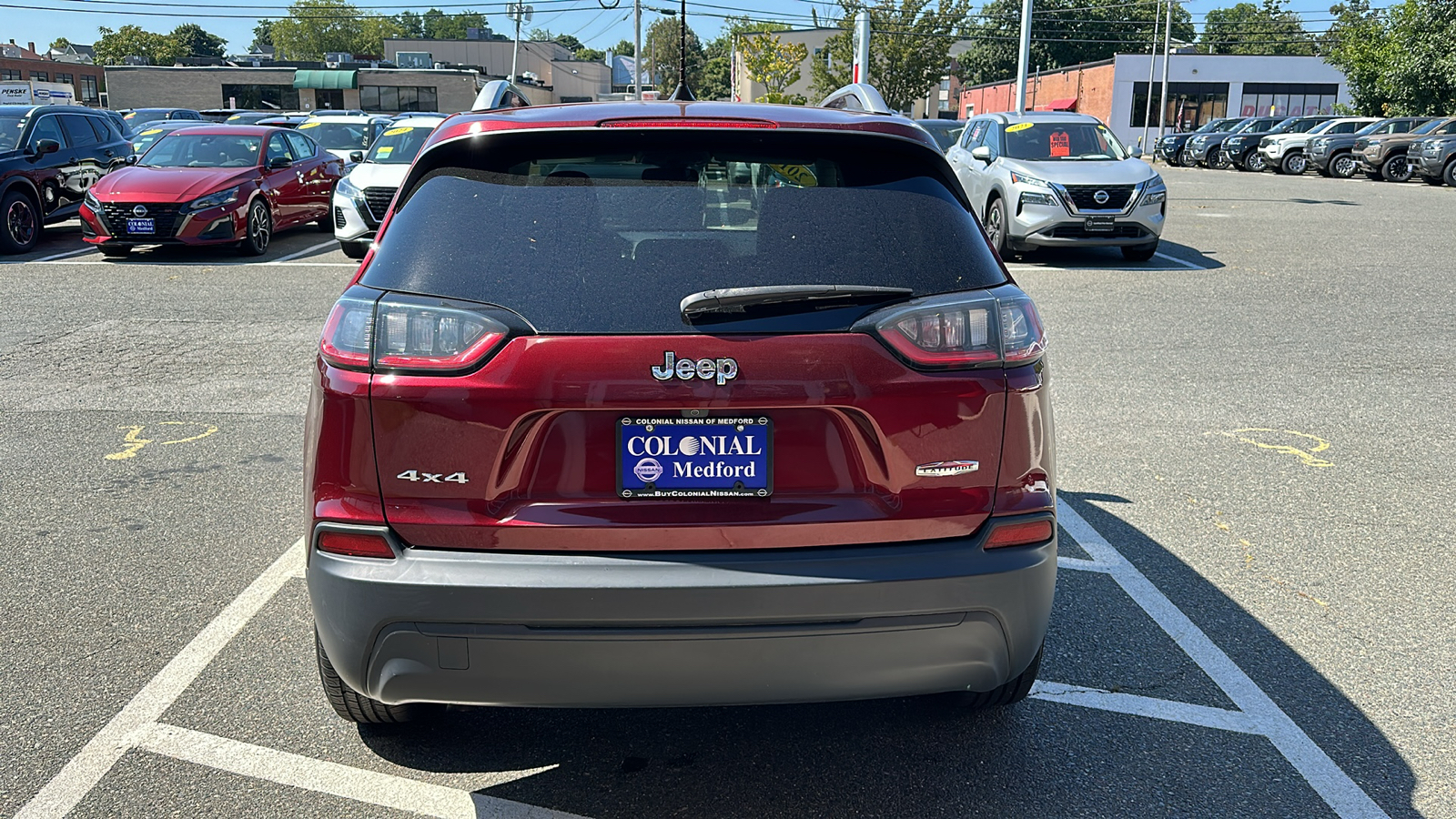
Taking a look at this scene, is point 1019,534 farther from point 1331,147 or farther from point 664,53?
point 664,53

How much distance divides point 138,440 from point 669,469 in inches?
188

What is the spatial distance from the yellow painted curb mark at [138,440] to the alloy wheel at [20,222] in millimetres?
9886

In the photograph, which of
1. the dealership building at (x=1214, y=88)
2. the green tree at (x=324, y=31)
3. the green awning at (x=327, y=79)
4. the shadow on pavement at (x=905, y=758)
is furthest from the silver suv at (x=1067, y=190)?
the green tree at (x=324, y=31)

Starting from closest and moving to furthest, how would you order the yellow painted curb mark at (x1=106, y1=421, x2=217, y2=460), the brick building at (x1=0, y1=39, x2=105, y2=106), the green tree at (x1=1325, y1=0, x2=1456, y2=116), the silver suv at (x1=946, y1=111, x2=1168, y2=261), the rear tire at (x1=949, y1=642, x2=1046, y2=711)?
the rear tire at (x1=949, y1=642, x2=1046, y2=711) → the yellow painted curb mark at (x1=106, y1=421, x2=217, y2=460) → the silver suv at (x1=946, y1=111, x2=1168, y2=261) → the green tree at (x1=1325, y1=0, x2=1456, y2=116) → the brick building at (x1=0, y1=39, x2=105, y2=106)

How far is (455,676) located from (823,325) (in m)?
1.11

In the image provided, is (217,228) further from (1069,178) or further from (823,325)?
(823,325)

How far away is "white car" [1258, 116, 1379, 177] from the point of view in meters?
35.0

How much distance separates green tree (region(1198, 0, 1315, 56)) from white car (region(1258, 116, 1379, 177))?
77.6 metres

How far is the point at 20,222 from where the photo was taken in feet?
47.7

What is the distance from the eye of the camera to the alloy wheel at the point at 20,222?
1431 centimetres

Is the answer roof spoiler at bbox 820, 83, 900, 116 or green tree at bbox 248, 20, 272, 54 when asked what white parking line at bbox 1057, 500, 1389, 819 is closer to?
roof spoiler at bbox 820, 83, 900, 116

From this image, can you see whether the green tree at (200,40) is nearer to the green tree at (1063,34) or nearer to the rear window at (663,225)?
the green tree at (1063,34)

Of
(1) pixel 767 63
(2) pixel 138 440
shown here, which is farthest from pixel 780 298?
(1) pixel 767 63

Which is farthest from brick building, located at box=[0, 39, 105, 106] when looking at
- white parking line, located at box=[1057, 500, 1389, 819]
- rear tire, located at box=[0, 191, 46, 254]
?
white parking line, located at box=[1057, 500, 1389, 819]
